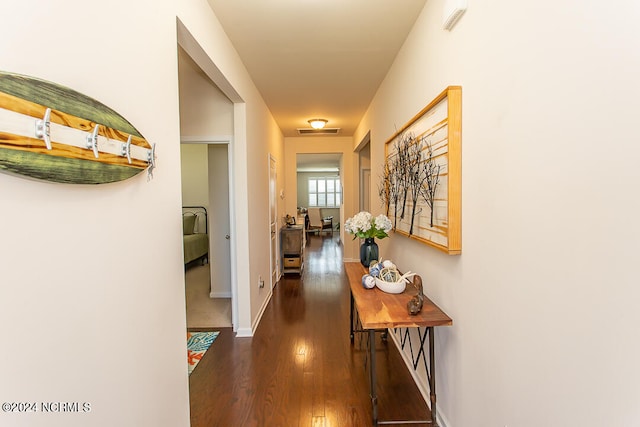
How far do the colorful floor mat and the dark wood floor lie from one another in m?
0.07

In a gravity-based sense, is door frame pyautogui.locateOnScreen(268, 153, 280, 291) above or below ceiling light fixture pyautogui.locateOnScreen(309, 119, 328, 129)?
below

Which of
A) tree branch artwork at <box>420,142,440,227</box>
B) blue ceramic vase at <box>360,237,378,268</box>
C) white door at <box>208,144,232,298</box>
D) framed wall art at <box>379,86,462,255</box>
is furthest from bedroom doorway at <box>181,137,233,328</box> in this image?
tree branch artwork at <box>420,142,440,227</box>

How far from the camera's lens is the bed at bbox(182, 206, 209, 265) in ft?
18.4

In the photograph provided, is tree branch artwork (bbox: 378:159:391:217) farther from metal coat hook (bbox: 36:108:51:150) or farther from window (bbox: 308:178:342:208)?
window (bbox: 308:178:342:208)

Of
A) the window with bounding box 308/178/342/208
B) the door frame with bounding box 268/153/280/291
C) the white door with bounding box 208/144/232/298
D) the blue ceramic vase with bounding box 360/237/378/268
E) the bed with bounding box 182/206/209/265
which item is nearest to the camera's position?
the blue ceramic vase with bounding box 360/237/378/268

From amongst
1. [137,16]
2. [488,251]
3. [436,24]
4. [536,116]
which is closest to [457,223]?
→ [488,251]

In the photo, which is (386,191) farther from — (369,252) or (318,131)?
(318,131)

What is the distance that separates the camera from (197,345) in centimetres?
280

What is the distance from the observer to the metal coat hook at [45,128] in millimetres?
699

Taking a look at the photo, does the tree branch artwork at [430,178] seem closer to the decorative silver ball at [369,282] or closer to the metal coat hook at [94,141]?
the decorative silver ball at [369,282]

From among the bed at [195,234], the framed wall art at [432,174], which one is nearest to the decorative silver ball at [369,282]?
the framed wall art at [432,174]

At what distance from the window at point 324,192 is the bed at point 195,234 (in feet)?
23.1

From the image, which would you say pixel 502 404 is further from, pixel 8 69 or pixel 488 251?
pixel 8 69

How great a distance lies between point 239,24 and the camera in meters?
2.13
